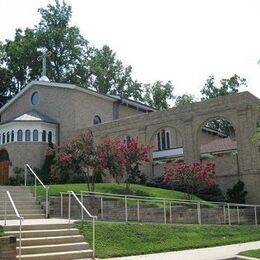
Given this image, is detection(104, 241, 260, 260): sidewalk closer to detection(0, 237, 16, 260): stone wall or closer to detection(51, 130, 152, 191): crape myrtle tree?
detection(0, 237, 16, 260): stone wall

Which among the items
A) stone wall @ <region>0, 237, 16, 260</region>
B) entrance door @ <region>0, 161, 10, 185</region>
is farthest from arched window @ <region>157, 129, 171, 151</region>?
stone wall @ <region>0, 237, 16, 260</region>

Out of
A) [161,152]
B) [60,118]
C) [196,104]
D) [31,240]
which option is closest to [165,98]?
[161,152]

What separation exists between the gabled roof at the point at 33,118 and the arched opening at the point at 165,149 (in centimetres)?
887

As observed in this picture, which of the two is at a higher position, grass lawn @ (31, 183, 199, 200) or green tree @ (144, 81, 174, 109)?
green tree @ (144, 81, 174, 109)

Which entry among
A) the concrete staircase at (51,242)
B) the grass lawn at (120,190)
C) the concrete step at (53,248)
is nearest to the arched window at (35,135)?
the grass lawn at (120,190)

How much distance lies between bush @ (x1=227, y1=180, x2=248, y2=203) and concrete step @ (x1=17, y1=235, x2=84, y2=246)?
588 inches

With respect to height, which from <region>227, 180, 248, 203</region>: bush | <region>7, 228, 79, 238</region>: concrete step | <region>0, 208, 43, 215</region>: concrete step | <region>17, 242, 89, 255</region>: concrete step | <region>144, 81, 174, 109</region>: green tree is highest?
<region>144, 81, 174, 109</region>: green tree

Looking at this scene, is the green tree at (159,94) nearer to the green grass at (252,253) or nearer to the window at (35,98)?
the window at (35,98)

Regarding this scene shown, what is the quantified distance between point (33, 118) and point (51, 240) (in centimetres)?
2475

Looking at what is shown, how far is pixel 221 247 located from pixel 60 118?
1002 inches

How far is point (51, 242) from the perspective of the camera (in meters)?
12.9

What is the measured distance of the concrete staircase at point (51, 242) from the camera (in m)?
12.1

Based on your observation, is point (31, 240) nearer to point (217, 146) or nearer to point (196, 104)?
point (196, 104)

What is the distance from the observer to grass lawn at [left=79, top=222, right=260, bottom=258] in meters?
13.5
